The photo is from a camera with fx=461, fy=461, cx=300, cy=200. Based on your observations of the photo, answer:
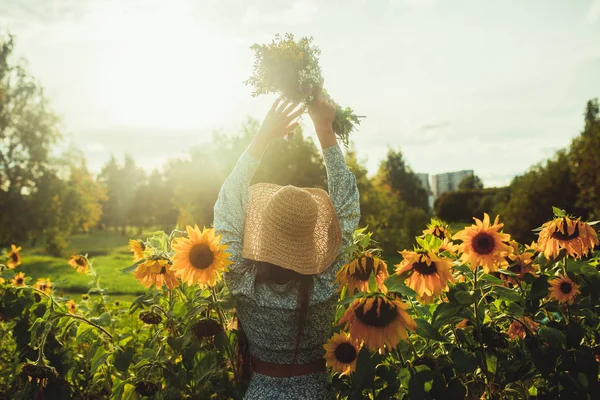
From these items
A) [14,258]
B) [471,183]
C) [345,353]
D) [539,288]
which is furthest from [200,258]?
[471,183]

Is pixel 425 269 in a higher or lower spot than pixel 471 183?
lower

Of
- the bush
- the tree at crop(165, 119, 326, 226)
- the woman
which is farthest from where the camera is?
the bush

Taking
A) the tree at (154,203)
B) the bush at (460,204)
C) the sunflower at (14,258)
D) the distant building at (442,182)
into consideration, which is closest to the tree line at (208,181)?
the bush at (460,204)

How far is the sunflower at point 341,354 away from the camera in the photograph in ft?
6.22

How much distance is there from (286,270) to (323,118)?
2.90 feet

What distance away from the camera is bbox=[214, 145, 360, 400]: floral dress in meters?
2.07

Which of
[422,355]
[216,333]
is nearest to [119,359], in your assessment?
[216,333]

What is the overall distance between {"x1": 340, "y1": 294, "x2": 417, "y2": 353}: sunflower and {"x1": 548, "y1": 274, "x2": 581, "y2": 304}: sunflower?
88cm

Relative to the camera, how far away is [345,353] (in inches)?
75.0

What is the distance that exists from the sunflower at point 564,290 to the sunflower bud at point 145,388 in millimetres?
1816

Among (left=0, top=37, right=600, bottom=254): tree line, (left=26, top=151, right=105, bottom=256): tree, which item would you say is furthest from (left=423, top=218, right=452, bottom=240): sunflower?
(left=26, top=151, right=105, bottom=256): tree

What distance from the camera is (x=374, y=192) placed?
2033 cm

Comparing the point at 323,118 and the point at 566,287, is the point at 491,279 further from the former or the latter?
the point at 323,118

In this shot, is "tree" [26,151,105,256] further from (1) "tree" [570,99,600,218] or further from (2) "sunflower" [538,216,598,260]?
(2) "sunflower" [538,216,598,260]
